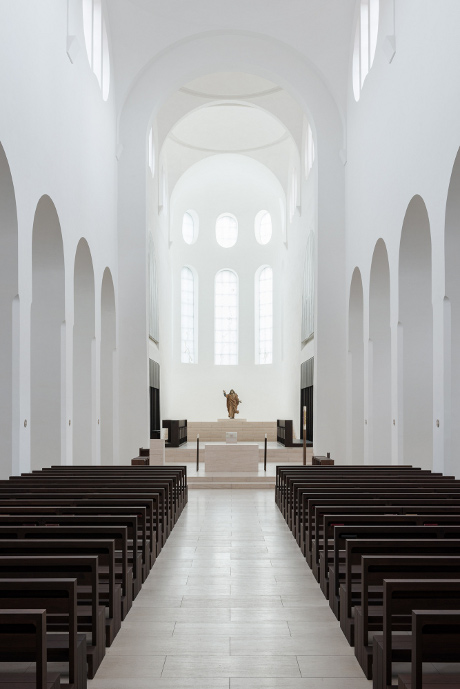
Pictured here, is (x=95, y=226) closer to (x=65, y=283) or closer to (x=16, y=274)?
(x=65, y=283)

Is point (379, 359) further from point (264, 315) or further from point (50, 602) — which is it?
point (264, 315)

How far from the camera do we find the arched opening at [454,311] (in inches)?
368

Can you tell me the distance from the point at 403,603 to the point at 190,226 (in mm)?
27583

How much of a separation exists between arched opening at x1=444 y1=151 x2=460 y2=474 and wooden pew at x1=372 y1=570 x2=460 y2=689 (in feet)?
20.9

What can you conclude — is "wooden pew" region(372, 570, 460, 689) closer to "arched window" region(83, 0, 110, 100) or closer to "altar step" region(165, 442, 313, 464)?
"arched window" region(83, 0, 110, 100)

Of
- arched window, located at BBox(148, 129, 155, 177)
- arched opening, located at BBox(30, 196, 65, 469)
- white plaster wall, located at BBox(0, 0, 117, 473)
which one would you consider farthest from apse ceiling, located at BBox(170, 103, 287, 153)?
arched opening, located at BBox(30, 196, 65, 469)

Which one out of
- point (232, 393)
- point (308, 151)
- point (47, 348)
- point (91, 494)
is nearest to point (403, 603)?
point (91, 494)

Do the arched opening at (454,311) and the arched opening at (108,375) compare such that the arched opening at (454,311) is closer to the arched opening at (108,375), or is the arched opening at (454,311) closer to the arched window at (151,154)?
the arched opening at (108,375)

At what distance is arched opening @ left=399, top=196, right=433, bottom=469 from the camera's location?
12016mm

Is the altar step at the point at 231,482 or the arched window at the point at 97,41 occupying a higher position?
the arched window at the point at 97,41

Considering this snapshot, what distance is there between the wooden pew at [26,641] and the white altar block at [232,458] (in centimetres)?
1324

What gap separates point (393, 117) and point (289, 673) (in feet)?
33.5

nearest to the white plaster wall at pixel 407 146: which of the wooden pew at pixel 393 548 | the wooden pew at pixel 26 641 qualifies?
the wooden pew at pixel 393 548

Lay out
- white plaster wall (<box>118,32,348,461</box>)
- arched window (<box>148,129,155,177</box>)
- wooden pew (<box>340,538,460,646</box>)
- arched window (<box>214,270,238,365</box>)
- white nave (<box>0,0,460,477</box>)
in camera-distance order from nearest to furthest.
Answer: wooden pew (<box>340,538,460,646</box>)
white nave (<box>0,0,460,477</box>)
white plaster wall (<box>118,32,348,461</box>)
arched window (<box>148,129,155,177</box>)
arched window (<box>214,270,238,365</box>)
